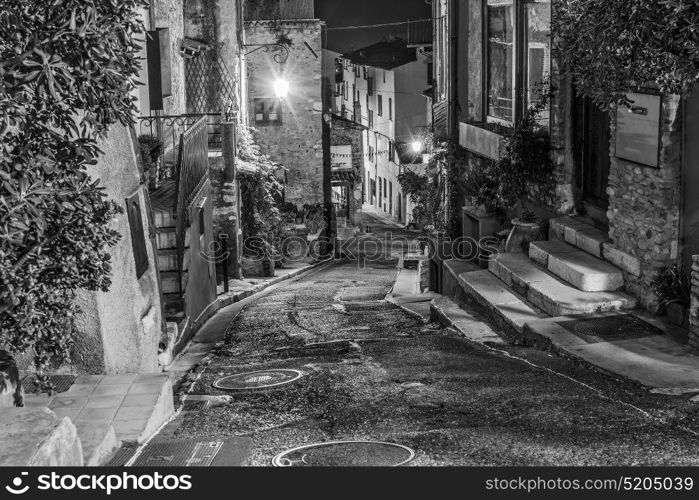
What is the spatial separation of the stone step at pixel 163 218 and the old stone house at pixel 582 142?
17.2 ft

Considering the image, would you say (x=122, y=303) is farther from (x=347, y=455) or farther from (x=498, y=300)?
(x=498, y=300)

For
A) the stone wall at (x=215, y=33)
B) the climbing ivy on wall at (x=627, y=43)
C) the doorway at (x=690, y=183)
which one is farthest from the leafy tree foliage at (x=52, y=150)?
the stone wall at (x=215, y=33)

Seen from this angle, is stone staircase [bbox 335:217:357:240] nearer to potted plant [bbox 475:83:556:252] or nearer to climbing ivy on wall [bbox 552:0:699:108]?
potted plant [bbox 475:83:556:252]

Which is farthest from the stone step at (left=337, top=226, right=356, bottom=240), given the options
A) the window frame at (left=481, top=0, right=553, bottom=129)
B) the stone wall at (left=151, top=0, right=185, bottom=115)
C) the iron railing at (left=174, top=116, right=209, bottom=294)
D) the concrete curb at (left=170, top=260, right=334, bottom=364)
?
the window frame at (left=481, top=0, right=553, bottom=129)

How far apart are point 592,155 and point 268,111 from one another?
80.4 ft

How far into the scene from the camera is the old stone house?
1027cm

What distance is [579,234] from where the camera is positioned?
12.5m

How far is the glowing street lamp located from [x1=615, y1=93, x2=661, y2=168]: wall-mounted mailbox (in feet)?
84.2

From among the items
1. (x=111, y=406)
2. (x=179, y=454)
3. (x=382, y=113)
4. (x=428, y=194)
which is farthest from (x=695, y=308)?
(x=382, y=113)

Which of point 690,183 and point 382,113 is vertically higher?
point 382,113

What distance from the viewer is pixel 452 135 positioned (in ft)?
61.2
